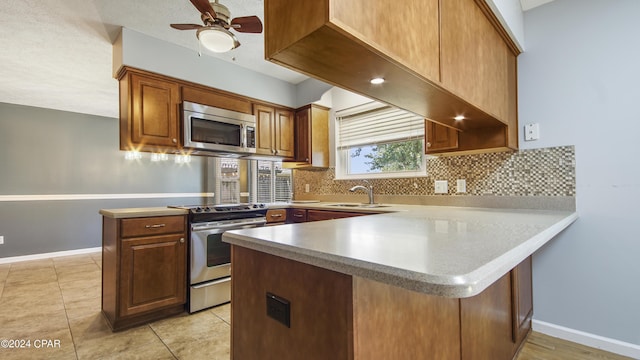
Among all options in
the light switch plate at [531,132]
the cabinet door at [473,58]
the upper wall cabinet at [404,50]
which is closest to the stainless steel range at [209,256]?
the upper wall cabinet at [404,50]

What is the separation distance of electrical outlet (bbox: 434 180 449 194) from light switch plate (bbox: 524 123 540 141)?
2.27 ft

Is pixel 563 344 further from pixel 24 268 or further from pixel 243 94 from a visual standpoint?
pixel 24 268

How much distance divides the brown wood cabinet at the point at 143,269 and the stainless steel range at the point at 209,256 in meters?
0.08

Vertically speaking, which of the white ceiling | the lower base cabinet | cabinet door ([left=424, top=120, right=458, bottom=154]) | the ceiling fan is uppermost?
the white ceiling

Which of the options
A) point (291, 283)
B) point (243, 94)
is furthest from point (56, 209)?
point (291, 283)

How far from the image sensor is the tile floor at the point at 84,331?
1916mm

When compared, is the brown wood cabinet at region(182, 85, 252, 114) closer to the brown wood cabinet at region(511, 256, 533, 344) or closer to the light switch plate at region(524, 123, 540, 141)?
the light switch plate at region(524, 123, 540, 141)

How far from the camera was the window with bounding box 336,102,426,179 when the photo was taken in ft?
9.71

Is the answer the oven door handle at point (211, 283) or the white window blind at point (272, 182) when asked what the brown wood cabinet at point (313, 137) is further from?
the oven door handle at point (211, 283)

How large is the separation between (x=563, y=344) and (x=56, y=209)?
6.51m

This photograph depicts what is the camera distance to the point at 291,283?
909 millimetres

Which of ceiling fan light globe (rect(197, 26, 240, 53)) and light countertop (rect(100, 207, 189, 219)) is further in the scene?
light countertop (rect(100, 207, 189, 219))

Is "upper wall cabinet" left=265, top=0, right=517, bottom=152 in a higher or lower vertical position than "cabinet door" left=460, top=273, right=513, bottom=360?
higher

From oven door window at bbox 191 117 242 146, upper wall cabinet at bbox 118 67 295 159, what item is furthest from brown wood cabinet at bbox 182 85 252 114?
oven door window at bbox 191 117 242 146
